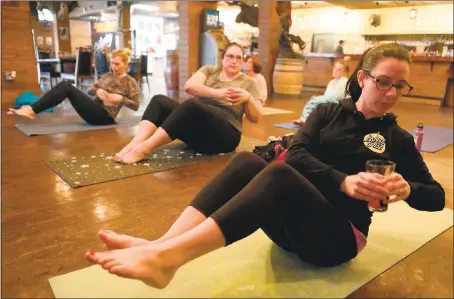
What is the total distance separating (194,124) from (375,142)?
1.42 m

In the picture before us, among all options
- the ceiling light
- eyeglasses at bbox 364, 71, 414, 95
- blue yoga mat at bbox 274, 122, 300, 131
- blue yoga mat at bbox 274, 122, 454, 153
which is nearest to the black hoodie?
eyeglasses at bbox 364, 71, 414, 95

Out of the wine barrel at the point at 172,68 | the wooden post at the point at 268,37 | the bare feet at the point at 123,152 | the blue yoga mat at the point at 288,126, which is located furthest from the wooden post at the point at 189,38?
the bare feet at the point at 123,152

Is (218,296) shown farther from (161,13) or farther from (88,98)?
(161,13)

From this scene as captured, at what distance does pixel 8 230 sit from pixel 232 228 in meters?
1.00

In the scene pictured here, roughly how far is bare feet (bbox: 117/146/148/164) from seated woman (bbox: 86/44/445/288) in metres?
1.32

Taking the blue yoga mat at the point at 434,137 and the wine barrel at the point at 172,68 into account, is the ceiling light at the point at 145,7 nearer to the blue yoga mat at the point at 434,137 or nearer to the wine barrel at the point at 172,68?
the wine barrel at the point at 172,68

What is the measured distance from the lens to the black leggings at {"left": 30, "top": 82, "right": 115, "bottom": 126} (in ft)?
10.2

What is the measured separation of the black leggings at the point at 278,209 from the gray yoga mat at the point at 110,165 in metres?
1.12

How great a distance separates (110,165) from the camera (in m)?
2.21

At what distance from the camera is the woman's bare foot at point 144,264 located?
32.3 inches

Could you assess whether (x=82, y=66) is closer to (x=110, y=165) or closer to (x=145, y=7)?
(x=110, y=165)

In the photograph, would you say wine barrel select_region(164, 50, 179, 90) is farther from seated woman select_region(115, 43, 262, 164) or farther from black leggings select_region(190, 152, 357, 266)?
black leggings select_region(190, 152, 357, 266)

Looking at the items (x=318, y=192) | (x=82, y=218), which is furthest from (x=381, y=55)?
(x=82, y=218)

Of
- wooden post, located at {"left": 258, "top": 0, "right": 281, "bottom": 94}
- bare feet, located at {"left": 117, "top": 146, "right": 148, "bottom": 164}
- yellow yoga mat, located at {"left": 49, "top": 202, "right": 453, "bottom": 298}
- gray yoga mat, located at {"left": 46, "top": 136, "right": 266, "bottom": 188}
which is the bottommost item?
gray yoga mat, located at {"left": 46, "top": 136, "right": 266, "bottom": 188}
